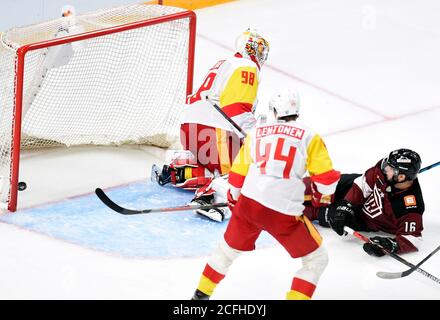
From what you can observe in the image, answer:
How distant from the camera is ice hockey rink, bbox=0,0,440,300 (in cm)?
459

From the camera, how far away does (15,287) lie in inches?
176

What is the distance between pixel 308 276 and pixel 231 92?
4.35ft

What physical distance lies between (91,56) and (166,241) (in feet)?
4.14

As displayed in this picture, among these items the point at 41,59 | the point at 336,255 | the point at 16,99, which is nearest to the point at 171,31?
the point at 41,59

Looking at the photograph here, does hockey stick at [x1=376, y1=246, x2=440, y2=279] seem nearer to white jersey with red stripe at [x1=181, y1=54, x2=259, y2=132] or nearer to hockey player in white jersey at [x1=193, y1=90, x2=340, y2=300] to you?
hockey player in white jersey at [x1=193, y1=90, x2=340, y2=300]

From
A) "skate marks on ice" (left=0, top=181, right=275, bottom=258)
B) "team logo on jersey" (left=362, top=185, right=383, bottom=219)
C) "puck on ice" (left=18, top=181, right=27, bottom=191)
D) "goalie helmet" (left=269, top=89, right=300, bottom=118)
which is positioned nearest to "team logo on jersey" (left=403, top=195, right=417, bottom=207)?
"team logo on jersey" (left=362, top=185, right=383, bottom=219)

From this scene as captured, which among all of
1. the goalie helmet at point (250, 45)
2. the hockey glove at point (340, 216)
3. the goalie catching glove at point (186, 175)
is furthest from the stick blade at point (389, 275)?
the goalie helmet at point (250, 45)

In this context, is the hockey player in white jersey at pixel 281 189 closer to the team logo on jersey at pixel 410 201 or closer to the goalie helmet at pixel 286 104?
the goalie helmet at pixel 286 104

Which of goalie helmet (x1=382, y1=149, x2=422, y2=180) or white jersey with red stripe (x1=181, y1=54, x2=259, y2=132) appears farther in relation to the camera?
white jersey with red stripe (x1=181, y1=54, x2=259, y2=132)

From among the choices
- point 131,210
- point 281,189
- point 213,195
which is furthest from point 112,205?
point 281,189

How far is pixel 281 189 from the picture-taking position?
13.4 ft

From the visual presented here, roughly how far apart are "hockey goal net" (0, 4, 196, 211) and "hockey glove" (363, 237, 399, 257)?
139 centimetres

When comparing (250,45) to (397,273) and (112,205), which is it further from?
(397,273)

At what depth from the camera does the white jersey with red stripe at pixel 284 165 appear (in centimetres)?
407
